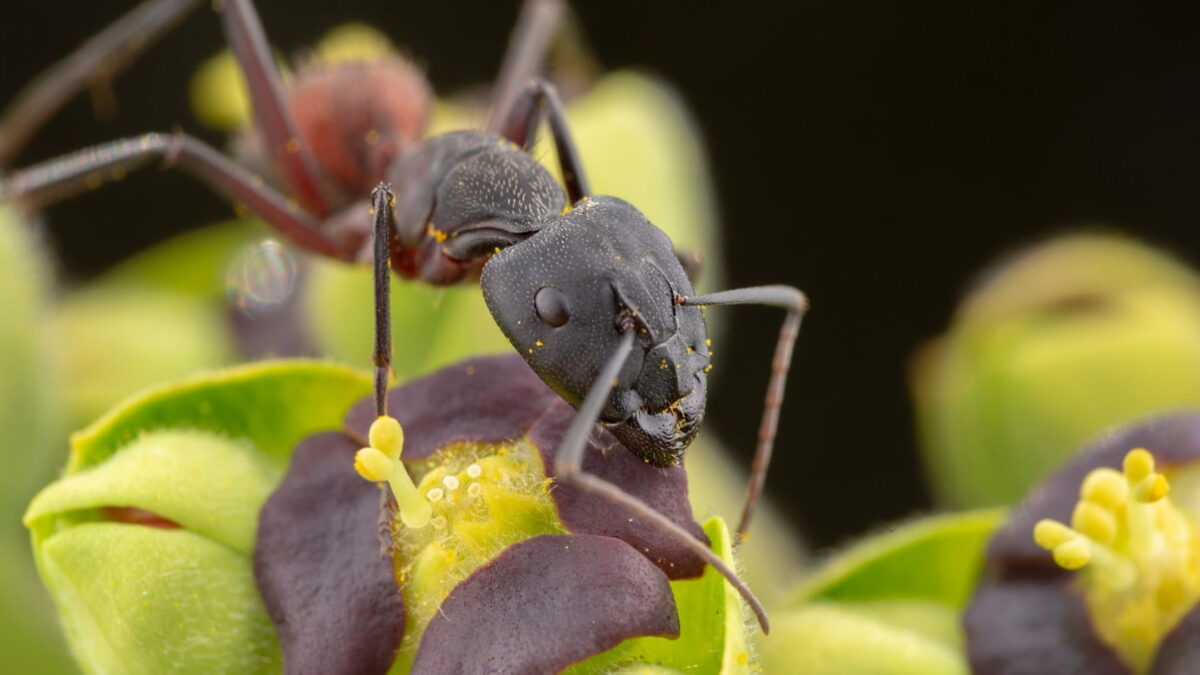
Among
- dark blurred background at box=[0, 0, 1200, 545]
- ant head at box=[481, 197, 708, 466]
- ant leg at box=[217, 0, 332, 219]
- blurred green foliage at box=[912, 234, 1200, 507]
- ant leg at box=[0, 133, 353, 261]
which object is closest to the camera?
ant head at box=[481, 197, 708, 466]

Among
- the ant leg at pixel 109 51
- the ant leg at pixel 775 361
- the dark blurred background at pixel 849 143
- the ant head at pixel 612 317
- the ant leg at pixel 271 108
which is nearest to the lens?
the ant head at pixel 612 317

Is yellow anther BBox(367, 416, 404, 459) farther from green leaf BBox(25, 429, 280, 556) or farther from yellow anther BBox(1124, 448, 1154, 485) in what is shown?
yellow anther BBox(1124, 448, 1154, 485)

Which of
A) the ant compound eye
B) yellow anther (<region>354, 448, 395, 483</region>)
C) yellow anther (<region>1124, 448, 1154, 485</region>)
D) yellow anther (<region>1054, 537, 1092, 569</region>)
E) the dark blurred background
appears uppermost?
yellow anther (<region>354, 448, 395, 483</region>)

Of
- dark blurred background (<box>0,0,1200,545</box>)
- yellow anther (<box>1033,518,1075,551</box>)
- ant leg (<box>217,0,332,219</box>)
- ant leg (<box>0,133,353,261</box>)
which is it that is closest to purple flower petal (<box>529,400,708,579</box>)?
yellow anther (<box>1033,518,1075,551</box>)

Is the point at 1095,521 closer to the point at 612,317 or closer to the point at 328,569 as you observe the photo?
the point at 612,317

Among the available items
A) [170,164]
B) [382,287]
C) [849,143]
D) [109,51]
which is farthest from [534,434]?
[849,143]

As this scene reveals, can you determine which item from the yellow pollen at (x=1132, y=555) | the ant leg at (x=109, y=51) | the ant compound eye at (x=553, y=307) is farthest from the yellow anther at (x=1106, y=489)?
the ant leg at (x=109, y=51)

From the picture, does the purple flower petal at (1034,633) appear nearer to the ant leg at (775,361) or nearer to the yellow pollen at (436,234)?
the ant leg at (775,361)
